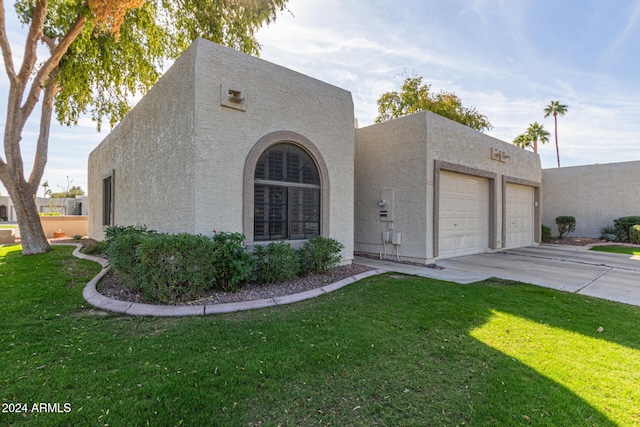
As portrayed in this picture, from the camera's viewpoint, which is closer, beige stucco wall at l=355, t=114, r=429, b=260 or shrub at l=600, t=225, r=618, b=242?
beige stucco wall at l=355, t=114, r=429, b=260

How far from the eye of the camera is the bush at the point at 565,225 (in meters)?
15.3

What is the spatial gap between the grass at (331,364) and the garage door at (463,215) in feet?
15.6

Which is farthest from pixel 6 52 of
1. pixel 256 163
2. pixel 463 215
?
pixel 463 215

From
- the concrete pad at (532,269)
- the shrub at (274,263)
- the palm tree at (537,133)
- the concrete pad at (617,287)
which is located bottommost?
the concrete pad at (617,287)

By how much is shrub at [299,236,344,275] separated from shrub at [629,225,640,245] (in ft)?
49.6

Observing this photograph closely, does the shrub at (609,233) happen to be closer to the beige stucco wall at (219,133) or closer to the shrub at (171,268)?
the beige stucco wall at (219,133)

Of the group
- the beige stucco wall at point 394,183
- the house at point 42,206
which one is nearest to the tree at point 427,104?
the beige stucco wall at point 394,183

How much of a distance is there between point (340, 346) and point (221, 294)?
2693mm

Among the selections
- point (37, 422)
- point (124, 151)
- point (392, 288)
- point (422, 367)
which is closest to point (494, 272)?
point (392, 288)

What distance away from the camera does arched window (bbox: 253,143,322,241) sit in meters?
6.37

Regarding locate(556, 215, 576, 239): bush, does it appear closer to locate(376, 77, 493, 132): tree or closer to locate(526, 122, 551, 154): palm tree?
locate(376, 77, 493, 132): tree

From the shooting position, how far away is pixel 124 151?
1023 cm

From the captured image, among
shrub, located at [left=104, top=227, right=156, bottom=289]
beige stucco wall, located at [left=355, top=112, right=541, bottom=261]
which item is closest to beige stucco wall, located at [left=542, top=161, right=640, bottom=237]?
beige stucco wall, located at [left=355, top=112, right=541, bottom=261]

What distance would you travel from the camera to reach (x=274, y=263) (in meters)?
5.73
